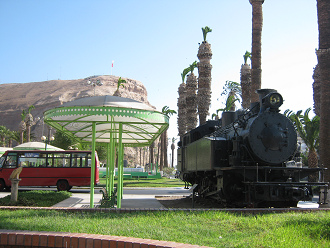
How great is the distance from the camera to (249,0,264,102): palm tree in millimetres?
18953

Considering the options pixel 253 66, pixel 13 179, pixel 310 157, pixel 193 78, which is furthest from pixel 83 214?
pixel 193 78

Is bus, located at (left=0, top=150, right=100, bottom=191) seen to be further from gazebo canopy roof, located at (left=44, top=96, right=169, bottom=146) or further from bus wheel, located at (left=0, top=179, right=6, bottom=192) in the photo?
gazebo canopy roof, located at (left=44, top=96, right=169, bottom=146)

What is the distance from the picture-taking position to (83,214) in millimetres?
7141

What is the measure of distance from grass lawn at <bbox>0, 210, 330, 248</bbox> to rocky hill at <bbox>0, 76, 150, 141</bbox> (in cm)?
10499

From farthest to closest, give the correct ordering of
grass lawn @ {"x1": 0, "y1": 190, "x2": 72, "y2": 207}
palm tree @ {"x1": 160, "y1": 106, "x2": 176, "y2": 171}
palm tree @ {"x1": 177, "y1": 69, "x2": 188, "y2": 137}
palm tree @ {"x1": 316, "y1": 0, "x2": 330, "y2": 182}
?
palm tree @ {"x1": 160, "y1": 106, "x2": 176, "y2": 171}
palm tree @ {"x1": 177, "y1": 69, "x2": 188, "y2": 137}
palm tree @ {"x1": 316, "y1": 0, "x2": 330, "y2": 182}
grass lawn @ {"x1": 0, "y1": 190, "x2": 72, "y2": 207}

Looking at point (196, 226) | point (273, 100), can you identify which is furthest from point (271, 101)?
point (196, 226)

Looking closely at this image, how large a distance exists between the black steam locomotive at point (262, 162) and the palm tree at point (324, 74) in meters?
2.01

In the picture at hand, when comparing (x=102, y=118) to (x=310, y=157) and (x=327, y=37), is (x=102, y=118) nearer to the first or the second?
(x=327, y=37)

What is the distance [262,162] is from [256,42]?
10.8m

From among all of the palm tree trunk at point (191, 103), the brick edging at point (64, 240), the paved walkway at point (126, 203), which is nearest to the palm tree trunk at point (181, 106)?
the palm tree trunk at point (191, 103)

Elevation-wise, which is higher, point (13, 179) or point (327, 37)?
point (327, 37)

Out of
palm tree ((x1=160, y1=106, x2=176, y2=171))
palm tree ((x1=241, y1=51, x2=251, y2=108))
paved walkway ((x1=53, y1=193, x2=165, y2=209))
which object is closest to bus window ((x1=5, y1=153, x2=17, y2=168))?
paved walkway ((x1=53, y1=193, x2=165, y2=209))

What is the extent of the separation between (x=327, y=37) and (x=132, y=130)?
8.57m

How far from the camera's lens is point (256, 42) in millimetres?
19500
